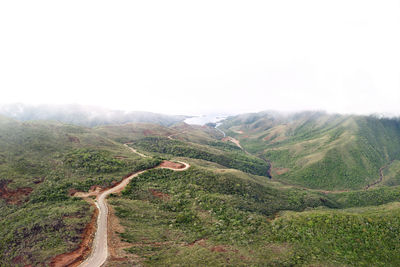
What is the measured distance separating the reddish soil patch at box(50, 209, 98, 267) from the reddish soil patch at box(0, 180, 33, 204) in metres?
28.3

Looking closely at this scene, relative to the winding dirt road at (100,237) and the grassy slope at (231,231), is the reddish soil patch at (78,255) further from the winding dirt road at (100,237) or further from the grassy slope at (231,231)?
the grassy slope at (231,231)

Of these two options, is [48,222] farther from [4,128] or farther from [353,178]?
[353,178]

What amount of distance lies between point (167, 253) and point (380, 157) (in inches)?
8989

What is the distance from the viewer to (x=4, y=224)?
40.4 meters

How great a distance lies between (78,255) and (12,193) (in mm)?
36972

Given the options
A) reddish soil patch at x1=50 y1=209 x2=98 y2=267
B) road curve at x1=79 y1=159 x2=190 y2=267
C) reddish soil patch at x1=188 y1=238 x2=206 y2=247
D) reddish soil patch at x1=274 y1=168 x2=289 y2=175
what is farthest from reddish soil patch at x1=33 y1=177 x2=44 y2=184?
reddish soil patch at x1=274 y1=168 x2=289 y2=175

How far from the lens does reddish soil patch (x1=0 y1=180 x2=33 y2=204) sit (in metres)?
48.8

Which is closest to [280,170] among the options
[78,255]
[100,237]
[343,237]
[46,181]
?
[343,237]

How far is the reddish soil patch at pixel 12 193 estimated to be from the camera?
48.8 meters

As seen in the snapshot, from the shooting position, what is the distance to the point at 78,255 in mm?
31266

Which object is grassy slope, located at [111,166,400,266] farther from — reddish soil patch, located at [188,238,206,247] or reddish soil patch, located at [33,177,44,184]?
reddish soil patch, located at [33,177,44,184]

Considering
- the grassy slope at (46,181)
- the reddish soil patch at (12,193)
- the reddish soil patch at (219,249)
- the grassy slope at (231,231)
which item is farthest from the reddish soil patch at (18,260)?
the reddish soil patch at (219,249)

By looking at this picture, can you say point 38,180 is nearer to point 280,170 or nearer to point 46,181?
point 46,181

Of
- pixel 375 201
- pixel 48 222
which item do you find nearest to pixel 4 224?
pixel 48 222
